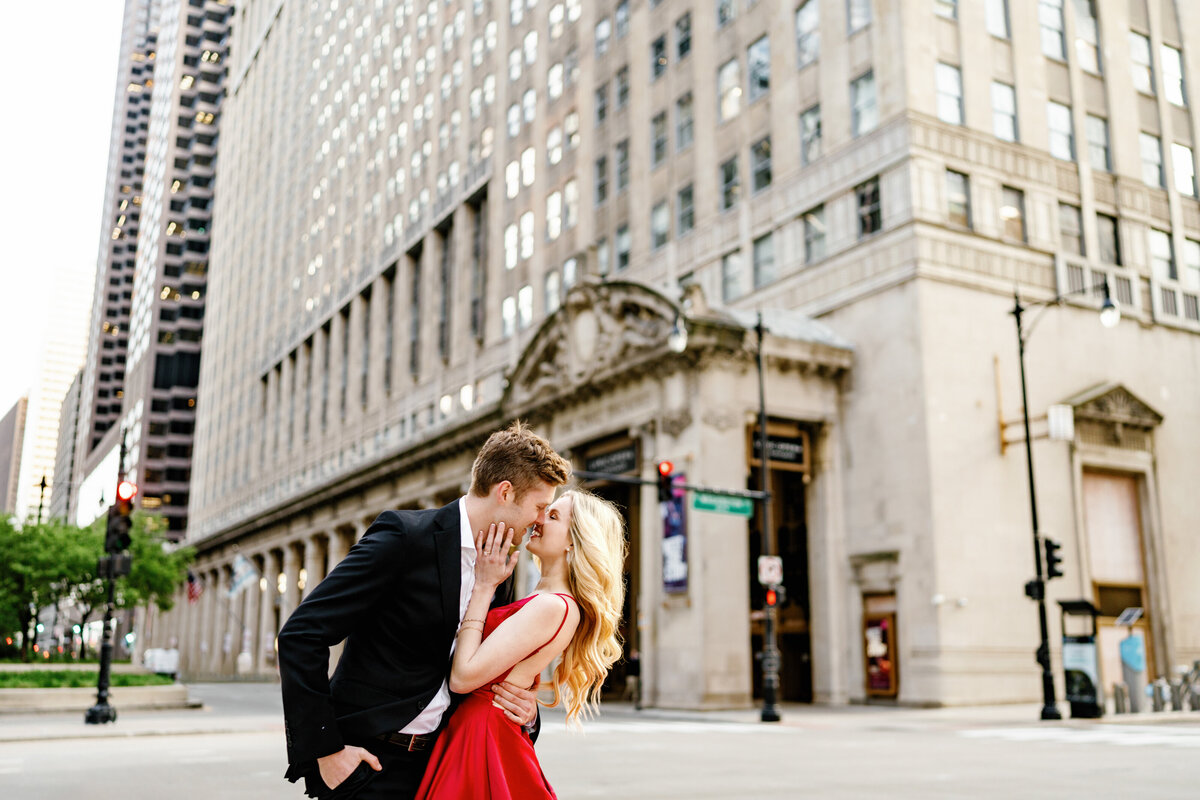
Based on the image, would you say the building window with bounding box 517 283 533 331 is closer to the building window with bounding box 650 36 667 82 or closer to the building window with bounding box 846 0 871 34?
the building window with bounding box 650 36 667 82

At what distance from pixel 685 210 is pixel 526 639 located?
38.9 m

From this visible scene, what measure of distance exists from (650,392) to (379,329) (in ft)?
137

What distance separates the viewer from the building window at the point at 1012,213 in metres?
34.2

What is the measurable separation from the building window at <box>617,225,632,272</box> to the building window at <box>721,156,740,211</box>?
6.08 metres

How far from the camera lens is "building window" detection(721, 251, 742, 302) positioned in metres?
38.6

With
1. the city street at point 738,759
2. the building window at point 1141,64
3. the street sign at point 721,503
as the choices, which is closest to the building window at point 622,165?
the building window at point 1141,64

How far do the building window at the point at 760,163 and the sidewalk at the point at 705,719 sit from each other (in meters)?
17.8

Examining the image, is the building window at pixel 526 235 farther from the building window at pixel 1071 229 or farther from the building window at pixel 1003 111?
the building window at pixel 1071 229

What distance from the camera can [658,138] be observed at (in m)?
44.0

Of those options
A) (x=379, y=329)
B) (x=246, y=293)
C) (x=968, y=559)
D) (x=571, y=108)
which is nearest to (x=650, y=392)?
(x=968, y=559)

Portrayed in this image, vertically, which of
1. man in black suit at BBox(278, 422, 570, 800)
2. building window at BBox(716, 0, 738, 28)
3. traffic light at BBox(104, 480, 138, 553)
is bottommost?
man in black suit at BBox(278, 422, 570, 800)

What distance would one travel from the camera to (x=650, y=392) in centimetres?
3362

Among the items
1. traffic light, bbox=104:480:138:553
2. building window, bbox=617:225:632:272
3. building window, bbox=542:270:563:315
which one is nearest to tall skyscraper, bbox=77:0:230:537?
building window, bbox=542:270:563:315

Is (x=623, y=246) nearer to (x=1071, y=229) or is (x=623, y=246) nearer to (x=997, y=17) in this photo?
(x=997, y=17)
